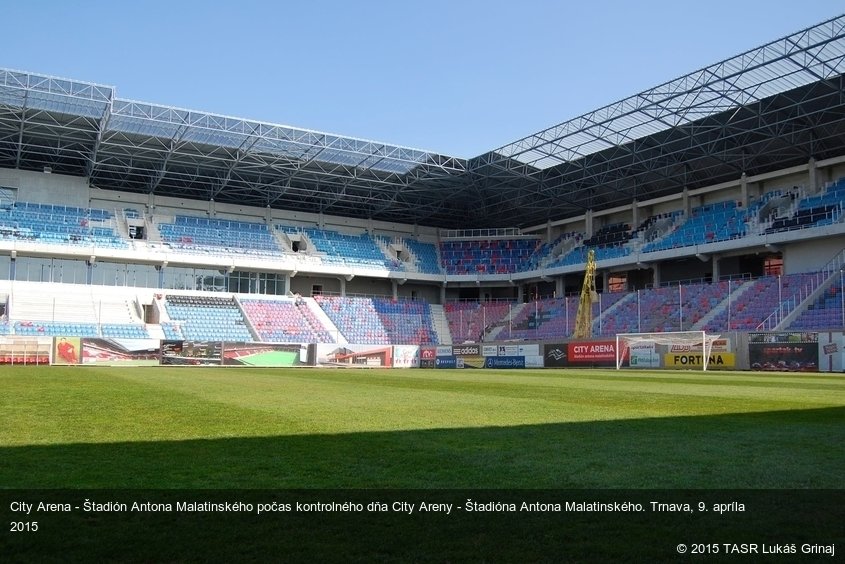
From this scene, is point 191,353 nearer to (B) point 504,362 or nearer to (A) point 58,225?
(A) point 58,225

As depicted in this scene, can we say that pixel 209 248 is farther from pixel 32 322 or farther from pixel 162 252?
pixel 32 322

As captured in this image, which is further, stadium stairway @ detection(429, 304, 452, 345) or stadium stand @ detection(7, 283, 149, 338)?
stadium stairway @ detection(429, 304, 452, 345)

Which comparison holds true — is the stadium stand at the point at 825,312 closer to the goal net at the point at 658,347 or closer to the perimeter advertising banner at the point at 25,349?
the goal net at the point at 658,347

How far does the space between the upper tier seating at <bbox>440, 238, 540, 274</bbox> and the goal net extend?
30.3 meters

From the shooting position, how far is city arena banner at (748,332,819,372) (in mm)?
36344

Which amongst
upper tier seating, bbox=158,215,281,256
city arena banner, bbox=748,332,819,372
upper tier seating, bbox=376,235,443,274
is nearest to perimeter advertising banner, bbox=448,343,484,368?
city arena banner, bbox=748,332,819,372

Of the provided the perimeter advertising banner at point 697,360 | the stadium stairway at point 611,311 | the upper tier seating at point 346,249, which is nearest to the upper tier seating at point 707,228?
the stadium stairway at point 611,311

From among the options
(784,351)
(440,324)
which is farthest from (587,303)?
(784,351)

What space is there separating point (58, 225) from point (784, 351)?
5210 cm

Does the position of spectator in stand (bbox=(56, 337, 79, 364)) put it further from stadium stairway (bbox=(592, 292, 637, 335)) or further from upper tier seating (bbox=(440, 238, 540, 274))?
upper tier seating (bbox=(440, 238, 540, 274))

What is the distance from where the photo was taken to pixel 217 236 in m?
66.4

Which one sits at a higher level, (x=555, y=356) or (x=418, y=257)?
(x=418, y=257)

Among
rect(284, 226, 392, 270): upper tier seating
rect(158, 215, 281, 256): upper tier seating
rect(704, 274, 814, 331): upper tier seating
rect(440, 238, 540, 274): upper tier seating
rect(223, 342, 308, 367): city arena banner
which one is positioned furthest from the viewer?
rect(440, 238, 540, 274): upper tier seating

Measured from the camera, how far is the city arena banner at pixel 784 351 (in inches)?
1431
